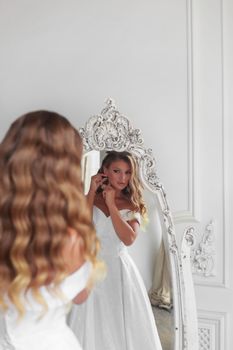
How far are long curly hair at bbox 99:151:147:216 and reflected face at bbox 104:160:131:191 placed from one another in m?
0.01

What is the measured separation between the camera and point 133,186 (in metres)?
1.91

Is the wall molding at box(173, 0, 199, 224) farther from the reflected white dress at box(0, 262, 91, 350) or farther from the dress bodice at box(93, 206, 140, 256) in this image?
the reflected white dress at box(0, 262, 91, 350)

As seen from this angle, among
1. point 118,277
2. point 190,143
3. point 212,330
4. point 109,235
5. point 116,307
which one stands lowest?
point 212,330

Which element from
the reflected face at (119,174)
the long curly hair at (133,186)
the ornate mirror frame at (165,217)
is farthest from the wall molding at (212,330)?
the reflected face at (119,174)

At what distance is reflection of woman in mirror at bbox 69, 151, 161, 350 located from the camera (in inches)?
75.2

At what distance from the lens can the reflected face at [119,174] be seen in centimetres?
192

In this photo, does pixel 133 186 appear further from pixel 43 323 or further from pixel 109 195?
pixel 43 323

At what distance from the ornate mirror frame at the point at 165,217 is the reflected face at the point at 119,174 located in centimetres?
5

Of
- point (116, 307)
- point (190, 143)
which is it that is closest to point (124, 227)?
point (116, 307)

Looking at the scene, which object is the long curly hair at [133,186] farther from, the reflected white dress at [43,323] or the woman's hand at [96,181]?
the reflected white dress at [43,323]

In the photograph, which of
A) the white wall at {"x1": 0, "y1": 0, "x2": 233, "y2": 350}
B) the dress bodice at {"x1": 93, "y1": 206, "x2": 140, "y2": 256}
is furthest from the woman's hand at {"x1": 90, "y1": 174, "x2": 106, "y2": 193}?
the white wall at {"x1": 0, "y1": 0, "x2": 233, "y2": 350}

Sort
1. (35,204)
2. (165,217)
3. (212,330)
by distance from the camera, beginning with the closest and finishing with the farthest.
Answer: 1. (35,204)
2. (165,217)
3. (212,330)

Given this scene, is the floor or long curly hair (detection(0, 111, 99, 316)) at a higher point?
long curly hair (detection(0, 111, 99, 316))

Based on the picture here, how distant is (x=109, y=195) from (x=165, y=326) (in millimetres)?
509
